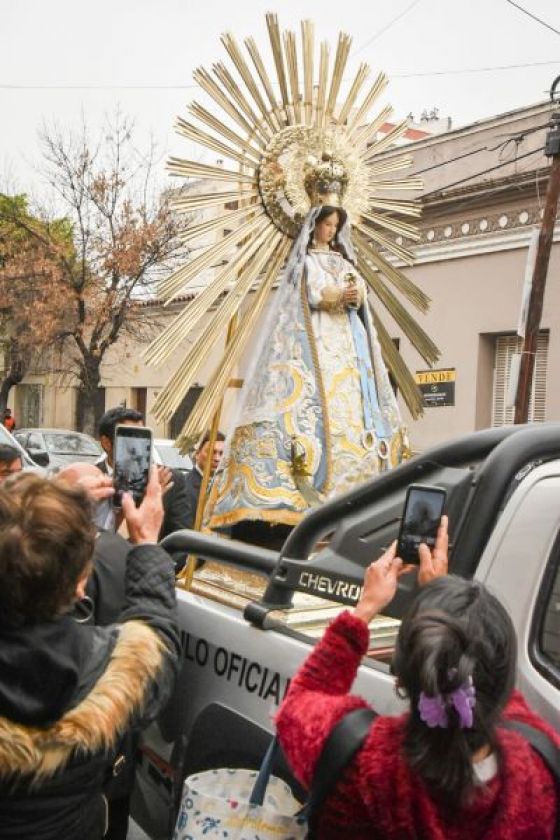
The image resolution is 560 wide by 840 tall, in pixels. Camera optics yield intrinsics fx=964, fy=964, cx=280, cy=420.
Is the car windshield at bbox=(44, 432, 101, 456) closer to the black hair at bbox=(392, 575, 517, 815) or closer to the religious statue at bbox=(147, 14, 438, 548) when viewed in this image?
the religious statue at bbox=(147, 14, 438, 548)

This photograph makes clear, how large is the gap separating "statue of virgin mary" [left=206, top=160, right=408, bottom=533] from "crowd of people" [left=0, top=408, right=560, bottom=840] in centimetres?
187

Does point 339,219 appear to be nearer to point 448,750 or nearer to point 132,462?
point 132,462

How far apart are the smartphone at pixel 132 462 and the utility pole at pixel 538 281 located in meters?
8.23

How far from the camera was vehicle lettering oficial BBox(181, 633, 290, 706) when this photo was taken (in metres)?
2.45

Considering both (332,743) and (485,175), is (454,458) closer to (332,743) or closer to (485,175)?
(332,743)

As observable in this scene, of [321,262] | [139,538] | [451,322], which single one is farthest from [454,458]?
[451,322]

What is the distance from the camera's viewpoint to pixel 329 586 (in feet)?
7.98

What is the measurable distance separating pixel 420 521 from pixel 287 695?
0.48 meters

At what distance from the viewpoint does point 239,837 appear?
1.88 metres

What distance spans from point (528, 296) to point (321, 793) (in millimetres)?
9077

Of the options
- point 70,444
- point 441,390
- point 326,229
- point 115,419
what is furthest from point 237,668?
point 70,444

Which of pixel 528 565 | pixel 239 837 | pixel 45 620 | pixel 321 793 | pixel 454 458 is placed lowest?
pixel 239 837

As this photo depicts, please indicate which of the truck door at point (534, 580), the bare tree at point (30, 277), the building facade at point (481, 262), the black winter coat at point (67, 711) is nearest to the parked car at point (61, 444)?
the building facade at point (481, 262)

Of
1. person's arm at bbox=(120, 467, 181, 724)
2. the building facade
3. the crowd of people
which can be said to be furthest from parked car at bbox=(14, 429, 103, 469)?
the crowd of people
